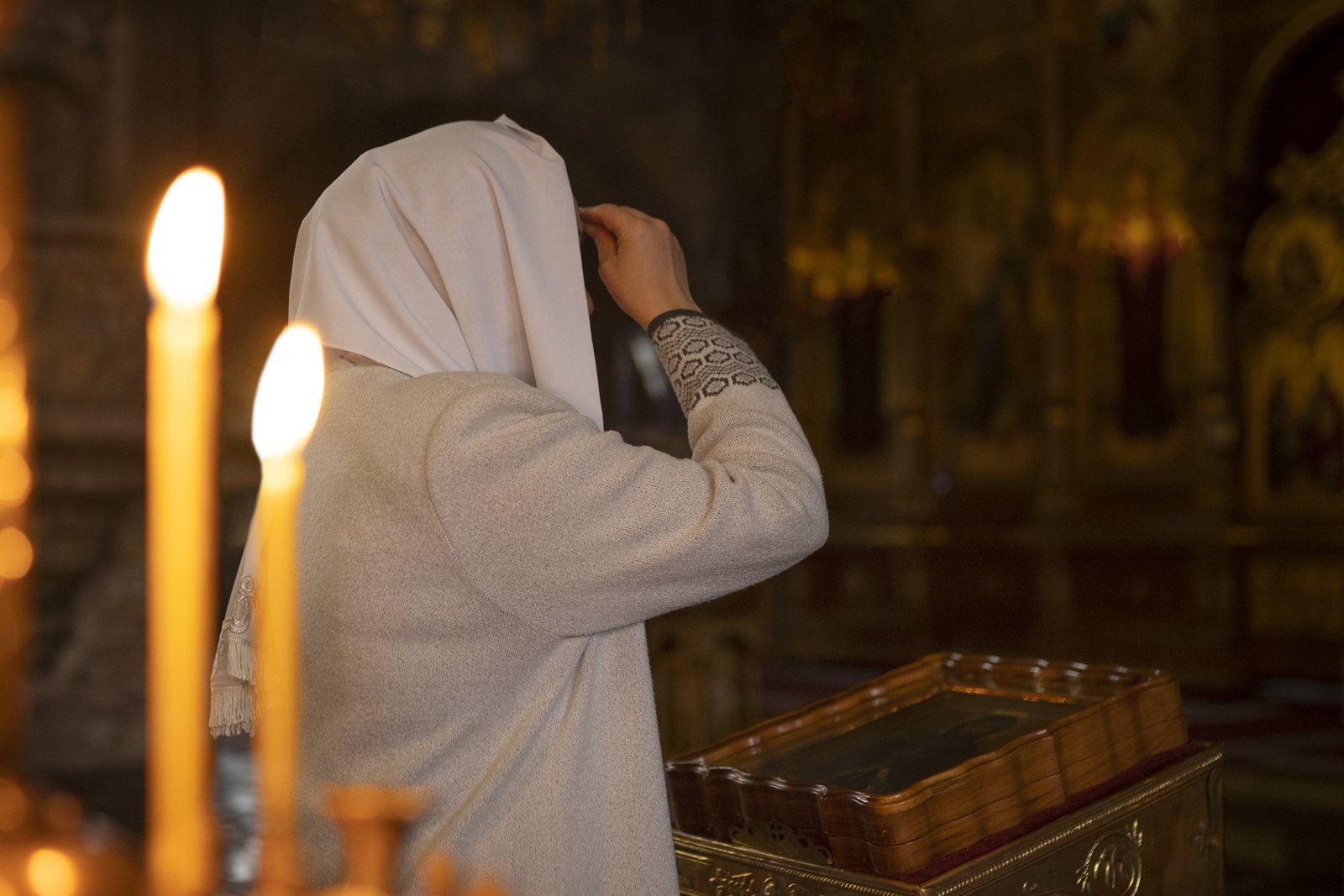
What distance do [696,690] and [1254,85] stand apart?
5379mm

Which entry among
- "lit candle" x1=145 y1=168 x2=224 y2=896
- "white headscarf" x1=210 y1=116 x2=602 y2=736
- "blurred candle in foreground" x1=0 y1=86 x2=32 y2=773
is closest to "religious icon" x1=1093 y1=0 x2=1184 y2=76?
"white headscarf" x1=210 y1=116 x2=602 y2=736

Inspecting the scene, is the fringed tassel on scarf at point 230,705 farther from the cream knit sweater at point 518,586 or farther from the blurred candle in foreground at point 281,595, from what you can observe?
the blurred candle in foreground at point 281,595

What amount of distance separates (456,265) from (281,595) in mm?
728

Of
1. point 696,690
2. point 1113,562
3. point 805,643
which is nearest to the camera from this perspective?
point 696,690

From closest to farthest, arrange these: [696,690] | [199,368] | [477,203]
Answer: [199,368]
[477,203]
[696,690]

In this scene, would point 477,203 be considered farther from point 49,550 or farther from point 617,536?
point 49,550

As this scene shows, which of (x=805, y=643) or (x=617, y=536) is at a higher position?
(x=617, y=536)

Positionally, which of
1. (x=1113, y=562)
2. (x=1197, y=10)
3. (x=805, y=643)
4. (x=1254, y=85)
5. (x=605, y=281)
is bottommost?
(x=805, y=643)

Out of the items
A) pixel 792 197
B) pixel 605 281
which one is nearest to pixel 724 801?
pixel 605 281

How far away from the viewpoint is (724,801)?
52.4 inches

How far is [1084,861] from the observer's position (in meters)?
1.26

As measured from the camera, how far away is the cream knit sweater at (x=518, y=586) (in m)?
1.09

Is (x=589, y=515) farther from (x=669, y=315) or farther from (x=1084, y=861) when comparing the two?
(x=1084, y=861)

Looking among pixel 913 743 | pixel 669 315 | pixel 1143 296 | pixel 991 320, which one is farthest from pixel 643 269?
pixel 991 320
